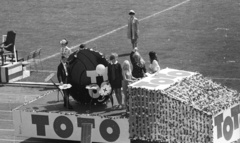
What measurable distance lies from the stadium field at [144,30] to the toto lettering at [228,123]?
5.97 meters

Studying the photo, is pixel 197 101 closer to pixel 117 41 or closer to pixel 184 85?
pixel 184 85

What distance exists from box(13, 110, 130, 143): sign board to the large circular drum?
3.43ft

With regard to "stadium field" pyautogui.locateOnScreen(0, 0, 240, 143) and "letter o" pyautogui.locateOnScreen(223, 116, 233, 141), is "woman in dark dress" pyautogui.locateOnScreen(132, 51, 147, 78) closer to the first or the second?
"letter o" pyautogui.locateOnScreen(223, 116, 233, 141)

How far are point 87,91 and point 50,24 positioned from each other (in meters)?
16.7

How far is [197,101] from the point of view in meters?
23.0

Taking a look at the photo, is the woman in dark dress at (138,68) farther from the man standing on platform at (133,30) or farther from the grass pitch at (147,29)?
the man standing on platform at (133,30)

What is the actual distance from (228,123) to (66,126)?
467cm

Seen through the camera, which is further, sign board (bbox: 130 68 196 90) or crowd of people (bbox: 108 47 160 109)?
crowd of people (bbox: 108 47 160 109)

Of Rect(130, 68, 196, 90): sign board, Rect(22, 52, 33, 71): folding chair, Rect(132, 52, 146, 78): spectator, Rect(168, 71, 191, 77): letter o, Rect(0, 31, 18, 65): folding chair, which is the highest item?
Rect(0, 31, 18, 65): folding chair

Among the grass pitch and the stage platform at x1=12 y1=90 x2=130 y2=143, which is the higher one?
the grass pitch

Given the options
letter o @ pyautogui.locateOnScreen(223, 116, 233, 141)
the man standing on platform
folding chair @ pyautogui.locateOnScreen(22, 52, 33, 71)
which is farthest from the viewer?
the man standing on platform

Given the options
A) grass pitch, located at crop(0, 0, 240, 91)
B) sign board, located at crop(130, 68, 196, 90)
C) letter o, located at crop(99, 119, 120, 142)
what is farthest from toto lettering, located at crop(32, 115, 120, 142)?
grass pitch, located at crop(0, 0, 240, 91)

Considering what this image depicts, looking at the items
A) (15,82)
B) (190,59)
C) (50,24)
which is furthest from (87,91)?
(50,24)

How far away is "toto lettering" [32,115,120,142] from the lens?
942 inches
